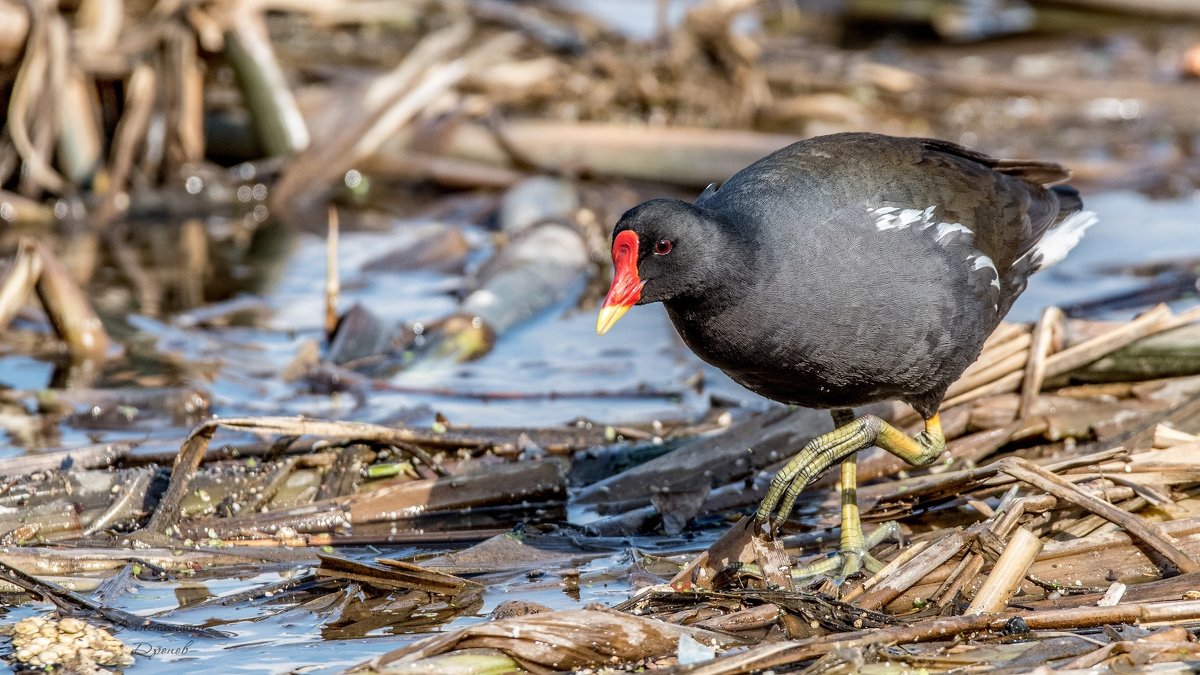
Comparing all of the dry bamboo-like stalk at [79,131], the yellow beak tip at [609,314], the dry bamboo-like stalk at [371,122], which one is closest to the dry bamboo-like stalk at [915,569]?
the yellow beak tip at [609,314]

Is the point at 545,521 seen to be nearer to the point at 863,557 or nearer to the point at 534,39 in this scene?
the point at 863,557

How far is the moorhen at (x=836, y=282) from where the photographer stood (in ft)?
11.6

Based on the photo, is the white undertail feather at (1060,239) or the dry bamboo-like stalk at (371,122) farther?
the dry bamboo-like stalk at (371,122)

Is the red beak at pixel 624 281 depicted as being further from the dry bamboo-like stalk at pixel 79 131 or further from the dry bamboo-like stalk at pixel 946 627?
the dry bamboo-like stalk at pixel 79 131

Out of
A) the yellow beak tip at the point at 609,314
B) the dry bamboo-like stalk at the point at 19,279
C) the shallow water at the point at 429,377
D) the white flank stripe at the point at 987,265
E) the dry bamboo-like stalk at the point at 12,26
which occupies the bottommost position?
the shallow water at the point at 429,377

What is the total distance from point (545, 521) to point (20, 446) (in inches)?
69.0

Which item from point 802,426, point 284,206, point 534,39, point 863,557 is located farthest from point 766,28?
point 863,557

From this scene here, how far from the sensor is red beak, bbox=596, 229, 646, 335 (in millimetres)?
3557

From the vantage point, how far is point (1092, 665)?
9.99 feet

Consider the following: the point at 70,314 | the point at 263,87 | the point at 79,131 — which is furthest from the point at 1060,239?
the point at 79,131

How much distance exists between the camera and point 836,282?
142 inches

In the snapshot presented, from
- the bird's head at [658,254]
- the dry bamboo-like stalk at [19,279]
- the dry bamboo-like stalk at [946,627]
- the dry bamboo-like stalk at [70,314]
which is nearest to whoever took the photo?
the dry bamboo-like stalk at [946,627]

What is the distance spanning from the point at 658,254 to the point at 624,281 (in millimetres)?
106

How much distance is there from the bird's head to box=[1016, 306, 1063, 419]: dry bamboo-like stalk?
1483 millimetres
